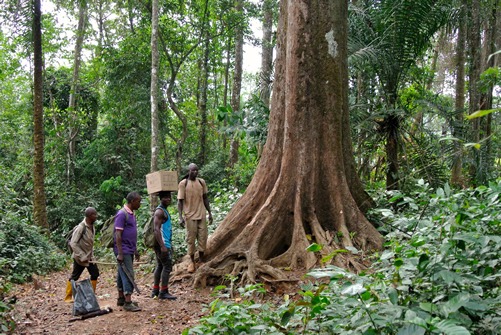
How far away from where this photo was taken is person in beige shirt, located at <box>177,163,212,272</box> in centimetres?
820

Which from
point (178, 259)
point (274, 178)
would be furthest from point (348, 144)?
point (178, 259)

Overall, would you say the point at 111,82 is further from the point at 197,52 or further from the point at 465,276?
the point at 465,276

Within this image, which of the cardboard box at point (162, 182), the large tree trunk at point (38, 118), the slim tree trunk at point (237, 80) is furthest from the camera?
the slim tree trunk at point (237, 80)

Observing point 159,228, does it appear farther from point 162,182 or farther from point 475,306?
point 475,306

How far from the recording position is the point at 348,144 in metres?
8.58

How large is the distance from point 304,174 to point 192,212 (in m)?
2.00

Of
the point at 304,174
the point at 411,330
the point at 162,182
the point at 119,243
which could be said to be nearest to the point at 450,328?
the point at 411,330

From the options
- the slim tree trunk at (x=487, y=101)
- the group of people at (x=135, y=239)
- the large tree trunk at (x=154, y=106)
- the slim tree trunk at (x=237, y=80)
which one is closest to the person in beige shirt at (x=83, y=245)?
the group of people at (x=135, y=239)

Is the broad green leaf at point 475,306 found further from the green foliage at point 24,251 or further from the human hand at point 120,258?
the green foliage at point 24,251

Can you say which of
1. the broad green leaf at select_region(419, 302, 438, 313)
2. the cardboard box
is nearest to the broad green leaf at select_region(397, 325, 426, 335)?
the broad green leaf at select_region(419, 302, 438, 313)

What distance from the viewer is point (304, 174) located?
26.3ft

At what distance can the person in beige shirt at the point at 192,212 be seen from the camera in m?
8.20

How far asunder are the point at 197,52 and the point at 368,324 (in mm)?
20345

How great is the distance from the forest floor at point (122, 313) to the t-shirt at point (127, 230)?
2.92 ft
